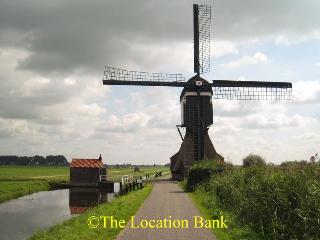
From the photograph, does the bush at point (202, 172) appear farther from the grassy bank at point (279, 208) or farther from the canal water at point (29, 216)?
the grassy bank at point (279, 208)

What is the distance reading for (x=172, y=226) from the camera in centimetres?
1452

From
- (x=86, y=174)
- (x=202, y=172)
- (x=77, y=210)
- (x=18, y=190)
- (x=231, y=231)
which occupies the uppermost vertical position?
(x=202, y=172)

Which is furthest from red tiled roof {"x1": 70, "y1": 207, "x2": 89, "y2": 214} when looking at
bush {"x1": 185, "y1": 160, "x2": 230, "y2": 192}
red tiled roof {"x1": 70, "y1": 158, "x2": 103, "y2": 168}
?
red tiled roof {"x1": 70, "y1": 158, "x2": 103, "y2": 168}

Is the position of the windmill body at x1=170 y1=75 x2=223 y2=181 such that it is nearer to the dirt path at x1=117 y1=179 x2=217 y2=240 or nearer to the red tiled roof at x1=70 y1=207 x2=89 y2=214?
the red tiled roof at x1=70 y1=207 x2=89 y2=214

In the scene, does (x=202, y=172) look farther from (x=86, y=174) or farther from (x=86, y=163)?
(x=86, y=163)

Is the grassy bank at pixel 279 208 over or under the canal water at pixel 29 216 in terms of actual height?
over

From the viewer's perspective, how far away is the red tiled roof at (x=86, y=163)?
56281 mm

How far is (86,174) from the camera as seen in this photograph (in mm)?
56094

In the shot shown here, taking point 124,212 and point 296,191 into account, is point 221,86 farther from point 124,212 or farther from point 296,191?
point 296,191

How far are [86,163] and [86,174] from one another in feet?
4.82

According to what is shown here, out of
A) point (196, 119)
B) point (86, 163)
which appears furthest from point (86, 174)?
point (196, 119)

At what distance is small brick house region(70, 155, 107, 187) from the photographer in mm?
55625

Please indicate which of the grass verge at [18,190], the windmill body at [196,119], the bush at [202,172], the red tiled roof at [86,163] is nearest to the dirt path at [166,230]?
the bush at [202,172]

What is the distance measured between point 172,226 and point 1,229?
9.77m
